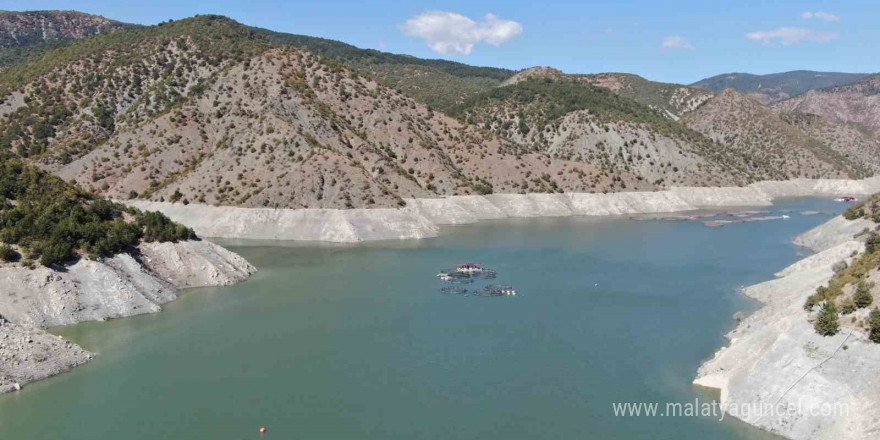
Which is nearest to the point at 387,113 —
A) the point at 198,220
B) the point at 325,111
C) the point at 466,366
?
the point at 325,111

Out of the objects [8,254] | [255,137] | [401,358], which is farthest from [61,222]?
[255,137]

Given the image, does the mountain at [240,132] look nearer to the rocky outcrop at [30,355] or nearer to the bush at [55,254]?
the bush at [55,254]

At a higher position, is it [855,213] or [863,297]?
[863,297]

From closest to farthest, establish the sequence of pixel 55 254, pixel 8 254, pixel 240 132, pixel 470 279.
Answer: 1. pixel 8 254
2. pixel 55 254
3. pixel 470 279
4. pixel 240 132

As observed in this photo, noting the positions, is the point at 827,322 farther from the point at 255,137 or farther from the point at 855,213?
the point at 255,137

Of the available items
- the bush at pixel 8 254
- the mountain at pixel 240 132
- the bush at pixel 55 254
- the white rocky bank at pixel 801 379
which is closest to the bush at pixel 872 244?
the white rocky bank at pixel 801 379

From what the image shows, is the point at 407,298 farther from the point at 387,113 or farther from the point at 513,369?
the point at 387,113
